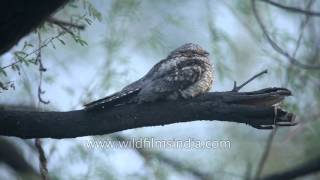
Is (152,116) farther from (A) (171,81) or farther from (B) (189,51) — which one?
(B) (189,51)

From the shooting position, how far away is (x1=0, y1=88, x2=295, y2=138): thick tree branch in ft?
9.49

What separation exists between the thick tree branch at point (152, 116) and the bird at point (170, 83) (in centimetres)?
9

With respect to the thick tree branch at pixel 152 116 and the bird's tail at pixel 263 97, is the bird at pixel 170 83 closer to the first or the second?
the thick tree branch at pixel 152 116

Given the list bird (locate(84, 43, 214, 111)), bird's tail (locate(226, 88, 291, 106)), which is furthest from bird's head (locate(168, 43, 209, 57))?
bird's tail (locate(226, 88, 291, 106))

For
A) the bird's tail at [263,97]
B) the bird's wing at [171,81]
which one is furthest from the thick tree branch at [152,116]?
the bird's wing at [171,81]

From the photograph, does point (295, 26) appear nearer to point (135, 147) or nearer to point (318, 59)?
point (318, 59)

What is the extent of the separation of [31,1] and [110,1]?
3364 millimetres

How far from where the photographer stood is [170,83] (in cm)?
341

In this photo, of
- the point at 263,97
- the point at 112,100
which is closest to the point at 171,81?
the point at 112,100

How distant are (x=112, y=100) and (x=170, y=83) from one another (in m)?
0.41

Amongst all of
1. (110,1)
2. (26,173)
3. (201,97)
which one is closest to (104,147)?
(26,173)

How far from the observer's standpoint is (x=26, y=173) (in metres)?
4.23

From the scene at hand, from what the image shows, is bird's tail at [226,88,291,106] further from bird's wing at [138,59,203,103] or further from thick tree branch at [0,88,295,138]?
bird's wing at [138,59,203,103]

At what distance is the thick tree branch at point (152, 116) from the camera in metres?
2.89
